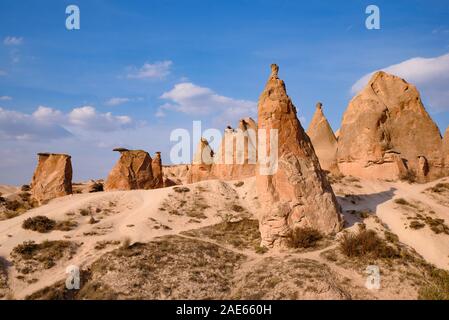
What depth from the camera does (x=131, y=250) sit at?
603 inches

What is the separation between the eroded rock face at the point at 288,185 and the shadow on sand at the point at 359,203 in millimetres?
1602

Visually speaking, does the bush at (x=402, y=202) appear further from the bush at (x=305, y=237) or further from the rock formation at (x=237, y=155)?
the rock formation at (x=237, y=155)

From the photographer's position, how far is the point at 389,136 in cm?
2825

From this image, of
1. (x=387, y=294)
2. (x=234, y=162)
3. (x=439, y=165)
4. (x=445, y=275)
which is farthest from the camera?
(x=234, y=162)

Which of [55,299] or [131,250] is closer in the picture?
[55,299]

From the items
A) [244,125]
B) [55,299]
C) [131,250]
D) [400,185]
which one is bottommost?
[55,299]

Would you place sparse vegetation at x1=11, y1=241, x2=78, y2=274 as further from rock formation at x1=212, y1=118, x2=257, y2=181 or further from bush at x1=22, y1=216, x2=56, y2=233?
rock formation at x1=212, y1=118, x2=257, y2=181

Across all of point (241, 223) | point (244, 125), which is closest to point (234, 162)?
point (244, 125)

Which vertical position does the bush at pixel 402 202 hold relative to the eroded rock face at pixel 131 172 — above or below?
below

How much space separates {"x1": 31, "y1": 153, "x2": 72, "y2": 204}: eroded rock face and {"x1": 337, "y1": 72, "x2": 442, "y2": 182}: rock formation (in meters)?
18.5

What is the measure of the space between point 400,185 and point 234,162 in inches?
475

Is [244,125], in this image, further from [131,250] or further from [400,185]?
[131,250]

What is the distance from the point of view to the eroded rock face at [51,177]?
26.4 meters

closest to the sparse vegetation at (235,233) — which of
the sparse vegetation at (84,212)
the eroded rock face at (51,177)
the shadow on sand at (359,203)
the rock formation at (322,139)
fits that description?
the shadow on sand at (359,203)
